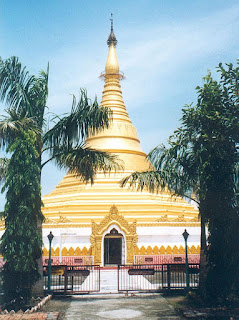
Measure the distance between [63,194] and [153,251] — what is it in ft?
32.7

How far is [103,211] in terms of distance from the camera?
3086cm

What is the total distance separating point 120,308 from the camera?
12430 millimetres

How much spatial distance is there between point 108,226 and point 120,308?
16230mm

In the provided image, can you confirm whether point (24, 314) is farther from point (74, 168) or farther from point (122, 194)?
point (122, 194)

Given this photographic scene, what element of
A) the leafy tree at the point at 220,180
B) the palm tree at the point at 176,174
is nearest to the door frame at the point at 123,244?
the palm tree at the point at 176,174

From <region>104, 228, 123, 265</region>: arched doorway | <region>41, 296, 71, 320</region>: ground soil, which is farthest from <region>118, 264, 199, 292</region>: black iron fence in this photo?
<region>104, 228, 123, 265</region>: arched doorway

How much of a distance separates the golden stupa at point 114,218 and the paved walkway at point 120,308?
13052 millimetres

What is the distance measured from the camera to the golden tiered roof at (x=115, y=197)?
30.0 metres

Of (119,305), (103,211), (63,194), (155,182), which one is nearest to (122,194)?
(103,211)

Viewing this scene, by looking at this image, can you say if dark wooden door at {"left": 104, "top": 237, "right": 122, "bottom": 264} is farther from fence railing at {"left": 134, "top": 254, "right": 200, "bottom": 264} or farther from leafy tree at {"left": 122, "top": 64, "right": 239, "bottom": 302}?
leafy tree at {"left": 122, "top": 64, "right": 239, "bottom": 302}

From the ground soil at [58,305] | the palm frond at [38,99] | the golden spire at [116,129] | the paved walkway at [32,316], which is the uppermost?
the golden spire at [116,129]

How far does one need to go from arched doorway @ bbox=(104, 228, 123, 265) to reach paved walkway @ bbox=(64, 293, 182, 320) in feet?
44.5

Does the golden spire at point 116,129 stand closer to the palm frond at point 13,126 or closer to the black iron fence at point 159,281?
the black iron fence at point 159,281

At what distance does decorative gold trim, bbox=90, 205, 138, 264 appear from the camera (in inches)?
1112
